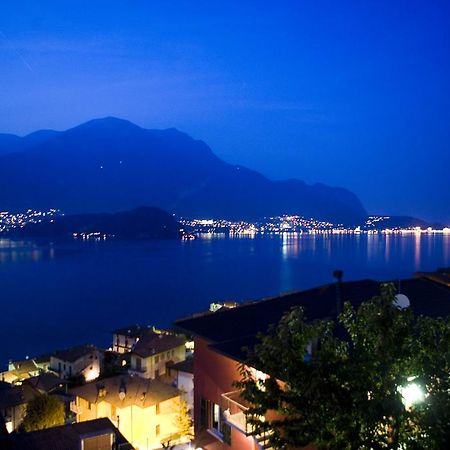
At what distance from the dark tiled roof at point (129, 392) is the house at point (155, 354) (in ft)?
25.1

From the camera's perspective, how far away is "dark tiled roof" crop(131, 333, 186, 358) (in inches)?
1096

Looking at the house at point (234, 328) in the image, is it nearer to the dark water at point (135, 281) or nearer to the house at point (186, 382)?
the house at point (186, 382)

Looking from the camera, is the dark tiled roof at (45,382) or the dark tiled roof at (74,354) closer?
the dark tiled roof at (45,382)

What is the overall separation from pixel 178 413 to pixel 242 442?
11045mm

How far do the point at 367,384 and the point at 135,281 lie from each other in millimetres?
70288

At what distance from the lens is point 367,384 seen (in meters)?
3.79

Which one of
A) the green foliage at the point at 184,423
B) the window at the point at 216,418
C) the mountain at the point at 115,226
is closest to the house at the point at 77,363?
the green foliage at the point at 184,423

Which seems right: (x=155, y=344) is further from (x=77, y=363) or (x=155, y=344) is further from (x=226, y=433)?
(x=226, y=433)

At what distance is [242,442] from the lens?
284 inches

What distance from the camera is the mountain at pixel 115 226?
163625mm

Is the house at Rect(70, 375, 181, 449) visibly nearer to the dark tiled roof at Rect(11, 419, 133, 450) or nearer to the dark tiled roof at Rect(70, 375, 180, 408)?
the dark tiled roof at Rect(70, 375, 180, 408)

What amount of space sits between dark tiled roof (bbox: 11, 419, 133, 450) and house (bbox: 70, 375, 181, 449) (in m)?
6.70

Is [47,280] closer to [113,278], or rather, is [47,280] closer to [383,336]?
[113,278]

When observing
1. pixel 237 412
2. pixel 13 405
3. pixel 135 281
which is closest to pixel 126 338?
pixel 13 405
